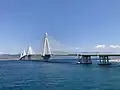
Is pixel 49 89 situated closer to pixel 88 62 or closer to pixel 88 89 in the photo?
pixel 88 89

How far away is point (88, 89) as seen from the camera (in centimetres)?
5612

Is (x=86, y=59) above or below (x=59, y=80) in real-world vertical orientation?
above

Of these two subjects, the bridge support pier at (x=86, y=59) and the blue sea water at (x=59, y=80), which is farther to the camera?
the bridge support pier at (x=86, y=59)

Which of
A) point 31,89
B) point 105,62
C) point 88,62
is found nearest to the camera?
point 31,89

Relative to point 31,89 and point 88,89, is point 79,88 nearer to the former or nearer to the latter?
point 88,89

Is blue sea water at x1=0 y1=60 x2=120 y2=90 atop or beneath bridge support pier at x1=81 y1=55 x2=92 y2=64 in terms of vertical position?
beneath

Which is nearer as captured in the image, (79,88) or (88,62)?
(79,88)

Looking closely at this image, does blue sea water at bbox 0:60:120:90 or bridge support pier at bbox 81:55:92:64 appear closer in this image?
blue sea water at bbox 0:60:120:90

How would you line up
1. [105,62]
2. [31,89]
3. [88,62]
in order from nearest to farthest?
[31,89] → [105,62] → [88,62]

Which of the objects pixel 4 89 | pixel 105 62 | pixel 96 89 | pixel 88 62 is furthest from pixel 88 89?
pixel 88 62

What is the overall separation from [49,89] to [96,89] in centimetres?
1023

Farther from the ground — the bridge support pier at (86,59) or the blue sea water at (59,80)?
the bridge support pier at (86,59)

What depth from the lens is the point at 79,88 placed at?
57375mm

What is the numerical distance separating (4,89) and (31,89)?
239 inches
